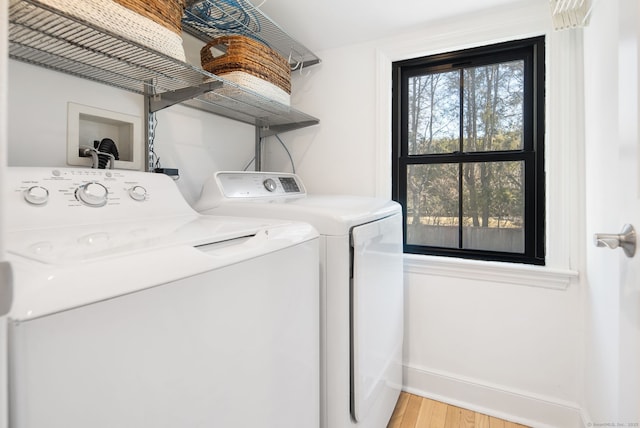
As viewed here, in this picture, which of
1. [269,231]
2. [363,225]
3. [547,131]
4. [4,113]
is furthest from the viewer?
[547,131]

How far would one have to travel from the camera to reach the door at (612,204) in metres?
0.65

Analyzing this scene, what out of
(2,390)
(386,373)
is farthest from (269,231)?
(386,373)

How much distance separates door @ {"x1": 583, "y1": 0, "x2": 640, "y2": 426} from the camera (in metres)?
0.65

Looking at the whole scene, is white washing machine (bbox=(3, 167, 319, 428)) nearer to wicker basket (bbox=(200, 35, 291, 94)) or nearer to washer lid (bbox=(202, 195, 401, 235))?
washer lid (bbox=(202, 195, 401, 235))

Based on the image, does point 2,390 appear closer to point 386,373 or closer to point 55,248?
point 55,248

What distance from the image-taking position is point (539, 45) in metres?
1.66

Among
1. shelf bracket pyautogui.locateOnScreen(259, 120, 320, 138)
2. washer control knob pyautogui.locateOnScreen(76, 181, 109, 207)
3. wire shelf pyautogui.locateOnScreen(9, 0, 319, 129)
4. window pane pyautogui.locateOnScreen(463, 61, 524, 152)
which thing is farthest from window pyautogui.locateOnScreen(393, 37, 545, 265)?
washer control knob pyautogui.locateOnScreen(76, 181, 109, 207)

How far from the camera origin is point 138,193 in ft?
3.61

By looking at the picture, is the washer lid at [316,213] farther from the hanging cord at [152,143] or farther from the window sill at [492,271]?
the window sill at [492,271]

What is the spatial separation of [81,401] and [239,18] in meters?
1.65

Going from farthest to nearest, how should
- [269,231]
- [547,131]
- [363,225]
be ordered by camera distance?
[547,131]
[363,225]
[269,231]

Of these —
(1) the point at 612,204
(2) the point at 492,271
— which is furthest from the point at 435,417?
(1) the point at 612,204

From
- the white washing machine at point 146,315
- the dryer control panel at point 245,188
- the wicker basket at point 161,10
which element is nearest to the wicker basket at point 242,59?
the wicker basket at point 161,10

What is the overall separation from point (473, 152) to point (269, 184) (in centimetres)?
118
